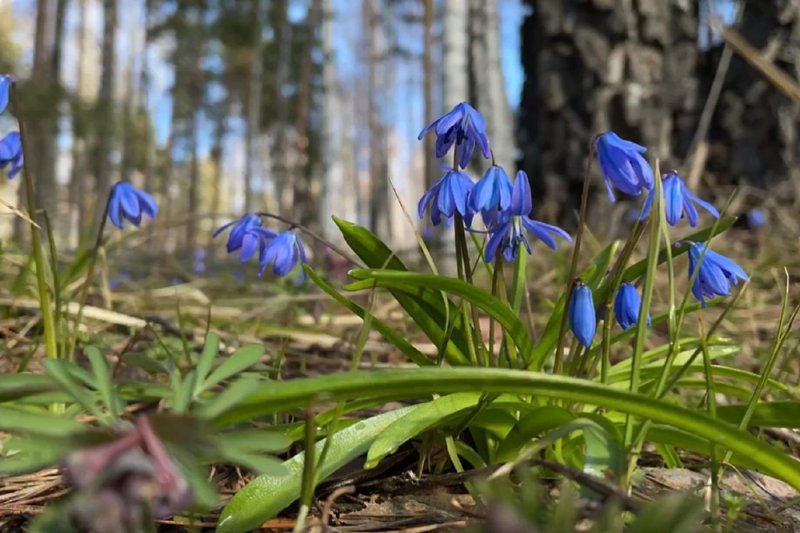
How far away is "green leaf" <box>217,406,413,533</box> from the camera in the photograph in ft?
3.15

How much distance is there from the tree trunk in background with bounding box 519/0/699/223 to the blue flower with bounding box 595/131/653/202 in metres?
2.85

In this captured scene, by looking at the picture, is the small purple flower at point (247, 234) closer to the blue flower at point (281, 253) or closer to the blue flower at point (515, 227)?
the blue flower at point (281, 253)

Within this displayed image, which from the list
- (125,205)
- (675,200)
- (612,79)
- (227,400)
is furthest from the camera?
(612,79)

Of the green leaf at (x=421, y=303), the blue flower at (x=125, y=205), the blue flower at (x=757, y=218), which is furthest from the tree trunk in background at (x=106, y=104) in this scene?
the green leaf at (x=421, y=303)

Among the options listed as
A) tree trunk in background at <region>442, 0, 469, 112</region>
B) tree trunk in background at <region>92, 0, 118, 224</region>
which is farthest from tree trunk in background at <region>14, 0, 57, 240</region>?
tree trunk in background at <region>442, 0, 469, 112</region>

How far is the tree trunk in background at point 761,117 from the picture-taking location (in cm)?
351

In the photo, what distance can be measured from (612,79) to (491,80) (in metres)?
1.06

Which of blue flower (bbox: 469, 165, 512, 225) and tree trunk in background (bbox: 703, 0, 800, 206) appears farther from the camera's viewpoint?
tree trunk in background (bbox: 703, 0, 800, 206)

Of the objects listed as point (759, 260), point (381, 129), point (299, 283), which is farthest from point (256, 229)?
point (381, 129)

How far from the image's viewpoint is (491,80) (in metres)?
4.79

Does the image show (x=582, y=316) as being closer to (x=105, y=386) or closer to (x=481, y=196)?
(x=481, y=196)

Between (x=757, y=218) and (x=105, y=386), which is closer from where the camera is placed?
(x=105, y=386)

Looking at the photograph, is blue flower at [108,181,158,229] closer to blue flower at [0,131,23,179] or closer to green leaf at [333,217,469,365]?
blue flower at [0,131,23,179]

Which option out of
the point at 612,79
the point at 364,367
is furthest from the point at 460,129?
the point at 612,79
